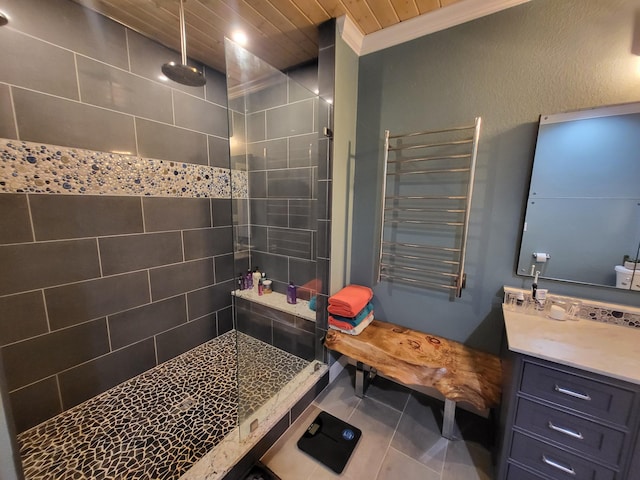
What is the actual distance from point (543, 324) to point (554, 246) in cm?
41

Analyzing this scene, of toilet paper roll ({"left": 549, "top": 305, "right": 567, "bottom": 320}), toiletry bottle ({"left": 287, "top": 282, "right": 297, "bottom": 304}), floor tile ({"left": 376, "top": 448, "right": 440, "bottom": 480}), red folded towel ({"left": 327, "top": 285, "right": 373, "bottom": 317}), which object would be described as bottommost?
floor tile ({"left": 376, "top": 448, "right": 440, "bottom": 480})

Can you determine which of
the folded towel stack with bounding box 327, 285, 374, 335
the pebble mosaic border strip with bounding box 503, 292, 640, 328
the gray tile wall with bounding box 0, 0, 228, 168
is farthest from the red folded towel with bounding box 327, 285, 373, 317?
the gray tile wall with bounding box 0, 0, 228, 168

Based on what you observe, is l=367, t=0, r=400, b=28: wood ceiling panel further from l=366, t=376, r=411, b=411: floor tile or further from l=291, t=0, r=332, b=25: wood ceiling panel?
l=366, t=376, r=411, b=411: floor tile

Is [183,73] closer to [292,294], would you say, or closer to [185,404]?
[292,294]

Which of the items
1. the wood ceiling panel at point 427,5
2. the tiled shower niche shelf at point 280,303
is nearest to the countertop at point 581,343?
the tiled shower niche shelf at point 280,303

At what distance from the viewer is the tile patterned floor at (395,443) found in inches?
50.2

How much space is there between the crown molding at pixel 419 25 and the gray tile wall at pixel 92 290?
1626 mm

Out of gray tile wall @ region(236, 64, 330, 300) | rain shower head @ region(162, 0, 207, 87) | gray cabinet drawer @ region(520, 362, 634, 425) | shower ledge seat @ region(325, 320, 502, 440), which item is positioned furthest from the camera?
gray tile wall @ region(236, 64, 330, 300)

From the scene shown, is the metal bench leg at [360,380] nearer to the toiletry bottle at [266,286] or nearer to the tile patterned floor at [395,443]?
the tile patterned floor at [395,443]

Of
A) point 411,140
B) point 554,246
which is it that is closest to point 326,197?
point 411,140

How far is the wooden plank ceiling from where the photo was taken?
1.37m

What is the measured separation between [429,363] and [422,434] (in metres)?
0.49

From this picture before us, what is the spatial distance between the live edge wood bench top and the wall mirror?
23.6 inches

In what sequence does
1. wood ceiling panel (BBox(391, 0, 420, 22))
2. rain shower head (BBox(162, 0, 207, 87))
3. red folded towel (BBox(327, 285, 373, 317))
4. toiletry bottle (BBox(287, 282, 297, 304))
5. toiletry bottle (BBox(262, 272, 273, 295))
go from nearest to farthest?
wood ceiling panel (BBox(391, 0, 420, 22)) → rain shower head (BBox(162, 0, 207, 87)) → red folded towel (BBox(327, 285, 373, 317)) → toiletry bottle (BBox(287, 282, 297, 304)) → toiletry bottle (BBox(262, 272, 273, 295))
